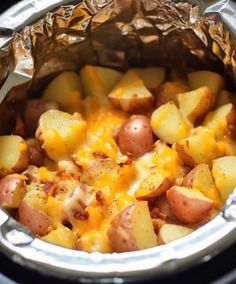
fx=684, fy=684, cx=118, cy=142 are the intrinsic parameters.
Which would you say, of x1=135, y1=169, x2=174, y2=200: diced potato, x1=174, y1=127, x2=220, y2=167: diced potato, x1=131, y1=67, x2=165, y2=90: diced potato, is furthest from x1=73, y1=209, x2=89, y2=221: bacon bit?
x1=131, y1=67, x2=165, y2=90: diced potato

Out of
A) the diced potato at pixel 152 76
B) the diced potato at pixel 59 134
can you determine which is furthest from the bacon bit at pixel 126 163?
the diced potato at pixel 152 76

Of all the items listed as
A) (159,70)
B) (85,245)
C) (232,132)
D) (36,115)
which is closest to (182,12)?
(159,70)

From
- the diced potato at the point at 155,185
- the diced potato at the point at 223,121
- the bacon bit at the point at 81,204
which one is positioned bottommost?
the diced potato at the point at 223,121

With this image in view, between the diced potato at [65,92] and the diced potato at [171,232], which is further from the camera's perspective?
the diced potato at [65,92]

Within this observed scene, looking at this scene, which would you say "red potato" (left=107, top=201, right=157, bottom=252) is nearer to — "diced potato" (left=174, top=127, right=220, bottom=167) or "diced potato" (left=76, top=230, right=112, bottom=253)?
"diced potato" (left=76, top=230, right=112, bottom=253)

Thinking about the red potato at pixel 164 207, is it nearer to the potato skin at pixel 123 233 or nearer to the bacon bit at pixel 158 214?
the bacon bit at pixel 158 214

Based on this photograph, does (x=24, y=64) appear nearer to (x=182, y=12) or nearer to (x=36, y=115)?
(x=36, y=115)
